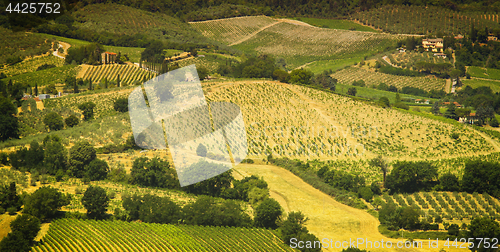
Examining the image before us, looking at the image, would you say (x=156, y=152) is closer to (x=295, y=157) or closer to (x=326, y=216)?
(x=295, y=157)

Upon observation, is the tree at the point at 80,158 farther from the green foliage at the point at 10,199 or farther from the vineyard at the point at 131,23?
the vineyard at the point at 131,23

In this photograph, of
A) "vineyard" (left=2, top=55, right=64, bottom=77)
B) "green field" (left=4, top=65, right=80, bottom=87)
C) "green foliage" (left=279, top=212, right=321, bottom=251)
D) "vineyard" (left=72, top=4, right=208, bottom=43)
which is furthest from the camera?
"vineyard" (left=72, top=4, right=208, bottom=43)

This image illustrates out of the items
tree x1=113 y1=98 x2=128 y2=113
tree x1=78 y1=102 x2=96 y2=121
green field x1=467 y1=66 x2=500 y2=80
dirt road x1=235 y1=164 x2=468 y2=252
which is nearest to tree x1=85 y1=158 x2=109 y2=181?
dirt road x1=235 y1=164 x2=468 y2=252

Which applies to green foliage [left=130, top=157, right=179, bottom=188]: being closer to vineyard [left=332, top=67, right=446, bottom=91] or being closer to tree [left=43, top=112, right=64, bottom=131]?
tree [left=43, top=112, right=64, bottom=131]

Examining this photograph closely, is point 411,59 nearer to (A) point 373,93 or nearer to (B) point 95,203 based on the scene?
(A) point 373,93

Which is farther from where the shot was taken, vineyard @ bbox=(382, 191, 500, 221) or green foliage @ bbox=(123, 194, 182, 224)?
vineyard @ bbox=(382, 191, 500, 221)
